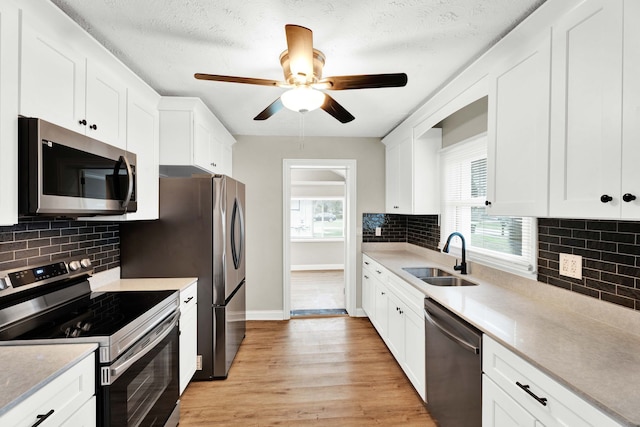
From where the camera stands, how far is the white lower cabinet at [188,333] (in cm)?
218

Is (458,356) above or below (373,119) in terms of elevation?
below

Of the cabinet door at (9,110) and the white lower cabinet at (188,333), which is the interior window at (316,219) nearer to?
the white lower cabinet at (188,333)

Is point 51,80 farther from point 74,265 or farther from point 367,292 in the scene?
point 367,292

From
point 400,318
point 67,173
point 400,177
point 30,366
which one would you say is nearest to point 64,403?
point 30,366

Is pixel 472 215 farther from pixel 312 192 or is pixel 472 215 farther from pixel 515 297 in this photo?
pixel 312 192

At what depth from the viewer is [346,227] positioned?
4105mm

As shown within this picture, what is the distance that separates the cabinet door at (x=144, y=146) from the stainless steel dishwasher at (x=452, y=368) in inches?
81.9

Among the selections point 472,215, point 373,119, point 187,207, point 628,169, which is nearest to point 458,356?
point 628,169

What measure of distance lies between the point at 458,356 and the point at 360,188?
2588 mm

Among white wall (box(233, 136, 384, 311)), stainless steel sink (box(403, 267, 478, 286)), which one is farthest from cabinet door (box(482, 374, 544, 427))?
white wall (box(233, 136, 384, 311))

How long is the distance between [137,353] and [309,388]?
1406mm

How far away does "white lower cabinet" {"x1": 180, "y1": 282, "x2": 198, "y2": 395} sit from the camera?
218cm

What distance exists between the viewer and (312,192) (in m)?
7.04

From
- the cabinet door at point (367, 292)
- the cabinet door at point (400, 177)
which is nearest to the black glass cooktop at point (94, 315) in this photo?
the cabinet door at point (367, 292)
